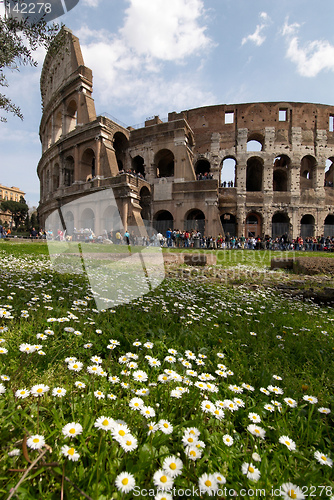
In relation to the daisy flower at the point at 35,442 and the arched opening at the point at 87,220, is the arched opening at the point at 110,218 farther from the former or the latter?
the daisy flower at the point at 35,442

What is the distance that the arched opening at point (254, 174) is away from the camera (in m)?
30.5

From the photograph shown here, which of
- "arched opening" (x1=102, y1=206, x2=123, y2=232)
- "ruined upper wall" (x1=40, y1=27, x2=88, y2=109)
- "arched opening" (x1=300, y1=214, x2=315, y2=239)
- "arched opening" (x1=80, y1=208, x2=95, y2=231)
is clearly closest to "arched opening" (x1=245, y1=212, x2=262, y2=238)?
"arched opening" (x1=300, y1=214, x2=315, y2=239)

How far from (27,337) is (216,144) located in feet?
97.3

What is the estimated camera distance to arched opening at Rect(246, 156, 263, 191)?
30.5 m

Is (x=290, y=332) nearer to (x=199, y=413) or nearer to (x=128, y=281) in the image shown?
(x=199, y=413)

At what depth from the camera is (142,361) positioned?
6.95 ft

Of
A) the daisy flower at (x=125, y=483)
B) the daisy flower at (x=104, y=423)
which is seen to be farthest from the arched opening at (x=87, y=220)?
the daisy flower at (x=125, y=483)

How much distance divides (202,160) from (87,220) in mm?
15436

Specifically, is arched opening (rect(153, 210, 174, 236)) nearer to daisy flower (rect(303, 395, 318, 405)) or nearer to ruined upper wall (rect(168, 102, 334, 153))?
ruined upper wall (rect(168, 102, 334, 153))

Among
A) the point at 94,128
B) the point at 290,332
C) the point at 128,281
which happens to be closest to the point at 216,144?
the point at 94,128

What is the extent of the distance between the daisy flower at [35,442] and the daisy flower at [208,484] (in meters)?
0.67

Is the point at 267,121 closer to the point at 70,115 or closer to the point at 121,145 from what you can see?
the point at 121,145

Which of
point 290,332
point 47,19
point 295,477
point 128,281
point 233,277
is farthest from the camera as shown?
point 233,277

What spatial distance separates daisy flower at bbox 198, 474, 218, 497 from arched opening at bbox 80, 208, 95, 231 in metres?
25.8
